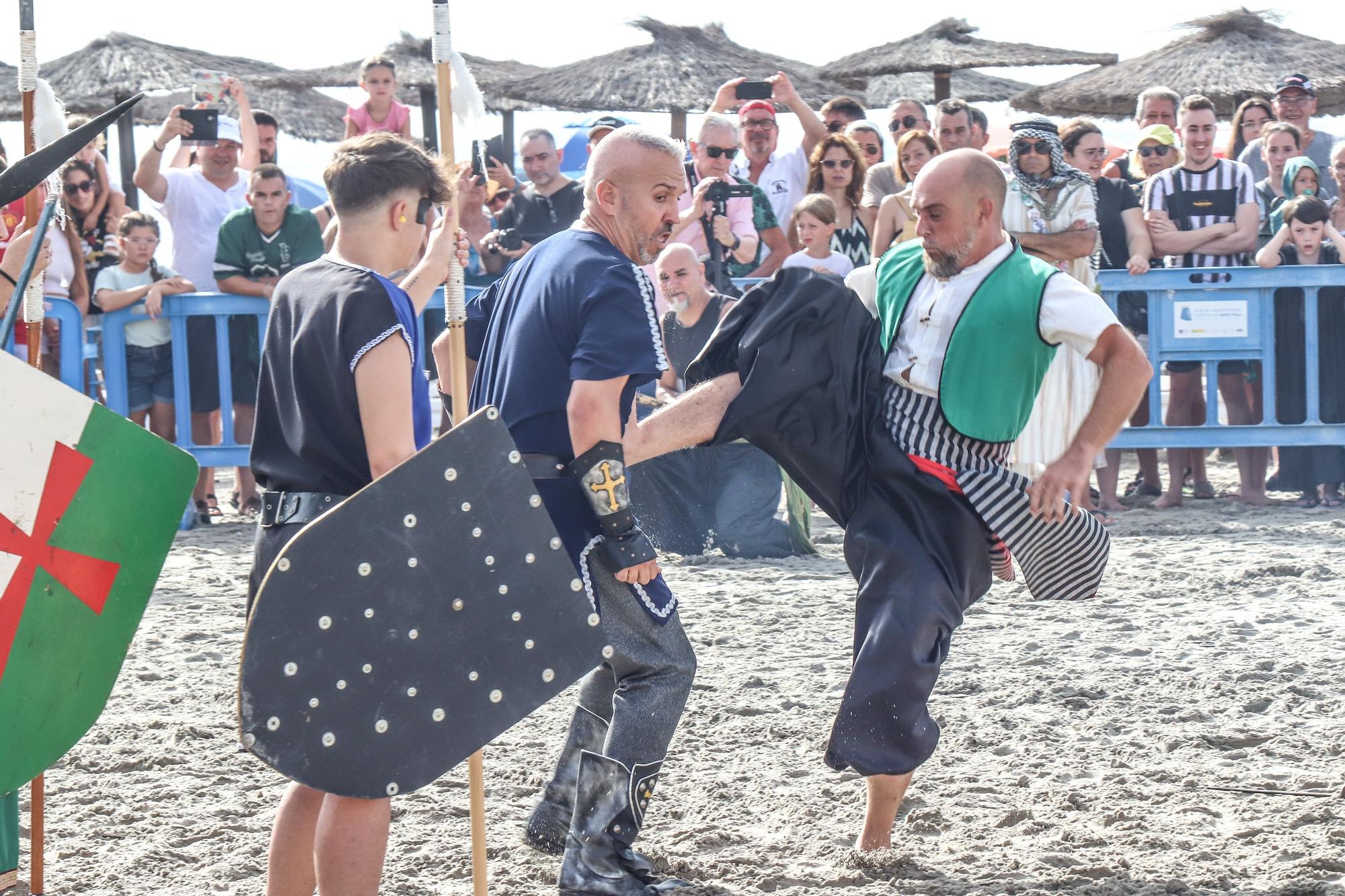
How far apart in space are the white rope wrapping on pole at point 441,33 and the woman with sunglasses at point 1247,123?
7.34 metres

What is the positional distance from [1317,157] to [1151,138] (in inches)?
45.4

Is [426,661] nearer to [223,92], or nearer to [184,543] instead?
[184,543]

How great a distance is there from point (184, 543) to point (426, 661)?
5.63 meters

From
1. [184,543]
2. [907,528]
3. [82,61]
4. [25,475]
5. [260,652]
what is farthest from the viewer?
[82,61]

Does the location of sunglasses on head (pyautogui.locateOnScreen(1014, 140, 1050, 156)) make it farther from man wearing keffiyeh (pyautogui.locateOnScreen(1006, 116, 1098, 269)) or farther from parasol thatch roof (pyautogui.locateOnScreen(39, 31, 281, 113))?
parasol thatch roof (pyautogui.locateOnScreen(39, 31, 281, 113))

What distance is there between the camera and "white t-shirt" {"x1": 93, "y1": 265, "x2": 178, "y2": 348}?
8164 mm

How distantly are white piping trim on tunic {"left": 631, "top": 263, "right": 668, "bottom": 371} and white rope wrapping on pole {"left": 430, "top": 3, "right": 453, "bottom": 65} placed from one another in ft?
1.80

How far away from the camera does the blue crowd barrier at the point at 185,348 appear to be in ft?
26.8

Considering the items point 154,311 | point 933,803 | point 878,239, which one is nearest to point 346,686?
point 933,803

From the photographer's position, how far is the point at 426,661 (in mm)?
2469

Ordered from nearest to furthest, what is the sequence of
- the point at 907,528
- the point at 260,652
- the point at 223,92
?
the point at 260,652, the point at 907,528, the point at 223,92

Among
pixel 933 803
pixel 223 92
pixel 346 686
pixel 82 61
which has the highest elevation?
pixel 82 61

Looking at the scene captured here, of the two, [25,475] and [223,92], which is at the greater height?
[223,92]

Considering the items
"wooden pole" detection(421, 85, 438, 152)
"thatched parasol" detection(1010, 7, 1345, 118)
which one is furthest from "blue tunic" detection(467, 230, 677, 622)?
"wooden pole" detection(421, 85, 438, 152)
